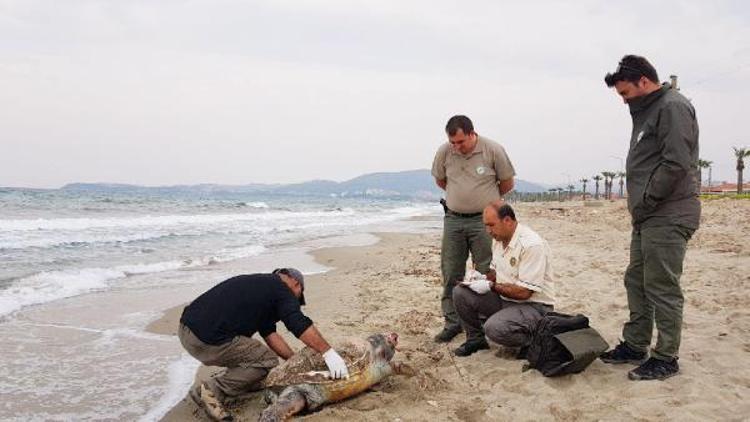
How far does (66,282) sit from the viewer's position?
9.03 m

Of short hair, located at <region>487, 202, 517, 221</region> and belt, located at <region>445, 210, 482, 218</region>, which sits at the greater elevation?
short hair, located at <region>487, 202, 517, 221</region>

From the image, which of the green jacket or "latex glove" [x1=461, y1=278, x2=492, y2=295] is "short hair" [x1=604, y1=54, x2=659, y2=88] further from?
"latex glove" [x1=461, y1=278, x2=492, y2=295]

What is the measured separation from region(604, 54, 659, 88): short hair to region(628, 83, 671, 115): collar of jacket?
0.08 metres

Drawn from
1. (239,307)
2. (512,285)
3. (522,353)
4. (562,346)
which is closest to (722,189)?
(522,353)

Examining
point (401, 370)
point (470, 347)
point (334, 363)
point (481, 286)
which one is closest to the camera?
point (334, 363)

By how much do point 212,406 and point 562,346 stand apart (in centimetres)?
247

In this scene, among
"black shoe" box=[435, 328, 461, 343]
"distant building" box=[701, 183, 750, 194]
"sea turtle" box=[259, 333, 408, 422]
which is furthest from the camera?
"distant building" box=[701, 183, 750, 194]

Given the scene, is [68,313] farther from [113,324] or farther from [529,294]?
[529,294]

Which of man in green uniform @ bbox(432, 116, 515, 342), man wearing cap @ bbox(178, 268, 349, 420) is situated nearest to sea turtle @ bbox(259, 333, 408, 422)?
man wearing cap @ bbox(178, 268, 349, 420)

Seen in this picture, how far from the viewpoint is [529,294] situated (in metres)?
4.41

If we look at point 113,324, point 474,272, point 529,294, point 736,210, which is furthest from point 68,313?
point 736,210

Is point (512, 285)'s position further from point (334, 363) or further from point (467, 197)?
point (334, 363)

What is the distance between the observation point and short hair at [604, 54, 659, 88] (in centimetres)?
390

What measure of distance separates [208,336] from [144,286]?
578cm
